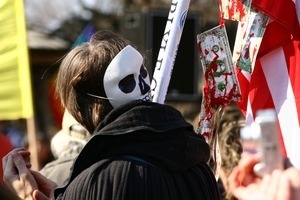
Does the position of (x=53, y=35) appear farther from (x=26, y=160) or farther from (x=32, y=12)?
(x=26, y=160)

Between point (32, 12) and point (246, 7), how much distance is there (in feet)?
63.3

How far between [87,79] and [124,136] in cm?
22

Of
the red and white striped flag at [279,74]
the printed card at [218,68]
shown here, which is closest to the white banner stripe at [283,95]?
the red and white striped flag at [279,74]

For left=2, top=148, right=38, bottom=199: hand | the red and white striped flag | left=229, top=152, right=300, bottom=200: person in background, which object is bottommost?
left=2, top=148, right=38, bottom=199: hand

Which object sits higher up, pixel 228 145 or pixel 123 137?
pixel 123 137

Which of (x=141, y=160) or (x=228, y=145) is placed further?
(x=228, y=145)

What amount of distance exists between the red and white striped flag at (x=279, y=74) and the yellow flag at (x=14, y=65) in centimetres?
85

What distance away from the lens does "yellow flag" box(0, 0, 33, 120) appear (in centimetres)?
350

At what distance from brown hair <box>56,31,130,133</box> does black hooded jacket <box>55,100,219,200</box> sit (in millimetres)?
93

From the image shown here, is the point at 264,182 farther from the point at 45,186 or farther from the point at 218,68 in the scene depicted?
the point at 218,68

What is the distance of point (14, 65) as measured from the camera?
3576 mm

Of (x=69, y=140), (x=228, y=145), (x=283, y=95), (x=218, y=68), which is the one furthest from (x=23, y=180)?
(x=69, y=140)

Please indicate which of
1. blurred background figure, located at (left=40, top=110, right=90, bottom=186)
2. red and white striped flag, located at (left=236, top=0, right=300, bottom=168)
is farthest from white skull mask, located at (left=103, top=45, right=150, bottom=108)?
blurred background figure, located at (left=40, top=110, right=90, bottom=186)

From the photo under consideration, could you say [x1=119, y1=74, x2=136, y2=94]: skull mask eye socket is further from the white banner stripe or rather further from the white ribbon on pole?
the white banner stripe
